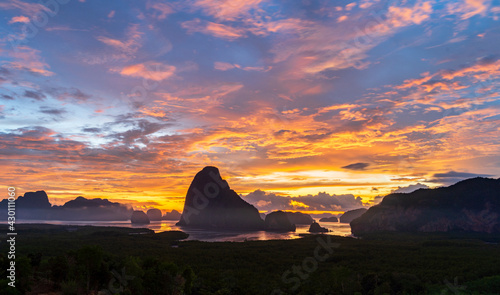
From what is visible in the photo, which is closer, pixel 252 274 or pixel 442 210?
pixel 252 274

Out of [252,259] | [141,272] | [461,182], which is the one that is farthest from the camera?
[461,182]

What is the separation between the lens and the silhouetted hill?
13225 cm

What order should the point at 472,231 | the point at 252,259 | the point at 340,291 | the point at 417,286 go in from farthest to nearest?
the point at 472,231, the point at 252,259, the point at 417,286, the point at 340,291

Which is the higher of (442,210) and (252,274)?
(252,274)

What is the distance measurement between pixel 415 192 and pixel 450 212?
2402 cm

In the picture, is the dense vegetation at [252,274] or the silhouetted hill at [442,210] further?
the silhouetted hill at [442,210]

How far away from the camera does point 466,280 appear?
41188 millimetres

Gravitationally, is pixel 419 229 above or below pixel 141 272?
below

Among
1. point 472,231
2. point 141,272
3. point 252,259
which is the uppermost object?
point 141,272

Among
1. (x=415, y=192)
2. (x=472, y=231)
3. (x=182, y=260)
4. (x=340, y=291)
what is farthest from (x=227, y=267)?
(x=415, y=192)

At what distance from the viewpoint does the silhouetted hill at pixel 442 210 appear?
132250 mm

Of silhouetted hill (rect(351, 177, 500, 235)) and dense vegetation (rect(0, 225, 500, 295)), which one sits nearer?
dense vegetation (rect(0, 225, 500, 295))

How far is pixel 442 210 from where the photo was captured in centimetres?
14012

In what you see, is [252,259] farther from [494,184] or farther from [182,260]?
[494,184]
